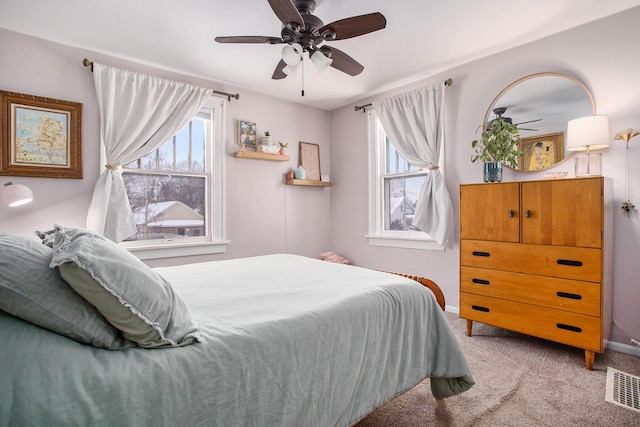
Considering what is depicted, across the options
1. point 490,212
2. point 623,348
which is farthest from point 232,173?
point 623,348

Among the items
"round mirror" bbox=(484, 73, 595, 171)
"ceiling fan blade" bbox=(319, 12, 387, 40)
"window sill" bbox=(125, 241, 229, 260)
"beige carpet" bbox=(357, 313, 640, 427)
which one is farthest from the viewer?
"window sill" bbox=(125, 241, 229, 260)

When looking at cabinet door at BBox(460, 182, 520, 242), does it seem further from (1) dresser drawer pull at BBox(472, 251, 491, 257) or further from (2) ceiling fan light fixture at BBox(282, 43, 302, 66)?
(2) ceiling fan light fixture at BBox(282, 43, 302, 66)

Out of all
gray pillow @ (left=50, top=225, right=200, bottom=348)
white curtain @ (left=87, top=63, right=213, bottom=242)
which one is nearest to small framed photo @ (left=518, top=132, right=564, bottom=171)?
gray pillow @ (left=50, top=225, right=200, bottom=348)

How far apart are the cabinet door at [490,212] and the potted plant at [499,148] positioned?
180 millimetres

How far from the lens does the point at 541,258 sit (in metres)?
2.42

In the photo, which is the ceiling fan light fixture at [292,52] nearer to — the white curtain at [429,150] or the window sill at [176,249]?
the white curtain at [429,150]

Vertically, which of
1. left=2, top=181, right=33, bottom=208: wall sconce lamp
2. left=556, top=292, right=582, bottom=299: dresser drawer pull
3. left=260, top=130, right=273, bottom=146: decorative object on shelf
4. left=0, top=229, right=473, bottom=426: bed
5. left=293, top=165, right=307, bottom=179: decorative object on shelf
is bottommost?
left=556, top=292, right=582, bottom=299: dresser drawer pull

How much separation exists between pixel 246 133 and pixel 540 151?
3047 millimetres

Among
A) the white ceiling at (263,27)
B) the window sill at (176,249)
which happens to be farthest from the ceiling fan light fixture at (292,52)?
the window sill at (176,249)

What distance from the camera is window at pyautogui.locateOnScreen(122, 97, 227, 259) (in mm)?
3285

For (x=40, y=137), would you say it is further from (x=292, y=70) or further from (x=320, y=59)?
(x=320, y=59)

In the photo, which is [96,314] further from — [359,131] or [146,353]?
[359,131]

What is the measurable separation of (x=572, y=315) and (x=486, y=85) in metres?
2.18

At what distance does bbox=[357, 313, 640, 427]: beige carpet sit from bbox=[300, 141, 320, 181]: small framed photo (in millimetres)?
2836
